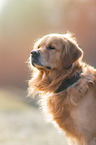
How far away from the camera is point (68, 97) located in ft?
6.38

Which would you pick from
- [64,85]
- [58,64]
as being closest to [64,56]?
[58,64]

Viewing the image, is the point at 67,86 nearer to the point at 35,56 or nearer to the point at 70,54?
the point at 70,54

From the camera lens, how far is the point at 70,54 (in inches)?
82.9

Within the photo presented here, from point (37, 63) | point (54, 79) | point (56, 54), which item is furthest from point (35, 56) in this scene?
point (54, 79)

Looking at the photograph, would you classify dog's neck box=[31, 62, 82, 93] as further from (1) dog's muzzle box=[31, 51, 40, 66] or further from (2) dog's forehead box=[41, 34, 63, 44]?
(2) dog's forehead box=[41, 34, 63, 44]

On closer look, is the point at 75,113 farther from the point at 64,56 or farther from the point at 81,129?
the point at 64,56

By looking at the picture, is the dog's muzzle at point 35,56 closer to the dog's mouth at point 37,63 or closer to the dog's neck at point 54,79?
the dog's mouth at point 37,63

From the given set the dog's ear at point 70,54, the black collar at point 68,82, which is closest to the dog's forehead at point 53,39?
the dog's ear at point 70,54

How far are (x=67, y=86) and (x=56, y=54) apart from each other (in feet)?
1.30

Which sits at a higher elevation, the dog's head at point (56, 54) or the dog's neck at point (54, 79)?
the dog's head at point (56, 54)

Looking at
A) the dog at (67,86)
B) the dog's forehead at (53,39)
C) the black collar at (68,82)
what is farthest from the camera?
the dog's forehead at (53,39)

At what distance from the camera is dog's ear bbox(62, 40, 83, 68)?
2065 mm

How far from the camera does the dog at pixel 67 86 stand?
6.14 feet

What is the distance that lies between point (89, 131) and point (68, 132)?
9.5 inches
